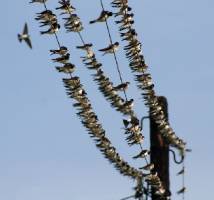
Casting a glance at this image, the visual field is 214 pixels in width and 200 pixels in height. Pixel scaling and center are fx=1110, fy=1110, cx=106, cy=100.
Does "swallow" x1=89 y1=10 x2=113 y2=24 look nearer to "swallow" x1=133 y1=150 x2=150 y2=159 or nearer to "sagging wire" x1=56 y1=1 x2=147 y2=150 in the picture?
"sagging wire" x1=56 y1=1 x2=147 y2=150

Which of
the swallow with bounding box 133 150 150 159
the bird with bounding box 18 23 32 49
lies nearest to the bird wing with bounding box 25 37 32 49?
the bird with bounding box 18 23 32 49

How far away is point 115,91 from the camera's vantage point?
1788 centimetres

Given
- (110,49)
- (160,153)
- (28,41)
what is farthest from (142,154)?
(28,41)

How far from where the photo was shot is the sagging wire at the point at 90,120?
56.9 ft

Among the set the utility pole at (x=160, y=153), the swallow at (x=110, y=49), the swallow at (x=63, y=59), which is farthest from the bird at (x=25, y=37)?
the utility pole at (x=160, y=153)

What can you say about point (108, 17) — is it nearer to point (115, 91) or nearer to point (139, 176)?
point (115, 91)

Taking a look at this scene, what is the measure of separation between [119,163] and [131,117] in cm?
101

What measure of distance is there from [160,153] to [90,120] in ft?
4.28

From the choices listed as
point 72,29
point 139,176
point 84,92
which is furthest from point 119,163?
point 72,29

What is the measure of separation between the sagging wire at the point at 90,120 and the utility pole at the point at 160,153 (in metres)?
0.36

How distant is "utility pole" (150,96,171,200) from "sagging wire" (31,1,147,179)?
→ 1.17 ft

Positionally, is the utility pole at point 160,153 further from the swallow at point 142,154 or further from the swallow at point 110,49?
the swallow at point 110,49

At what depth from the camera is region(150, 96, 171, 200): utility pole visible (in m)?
18.3

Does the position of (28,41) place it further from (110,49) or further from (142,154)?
(142,154)
